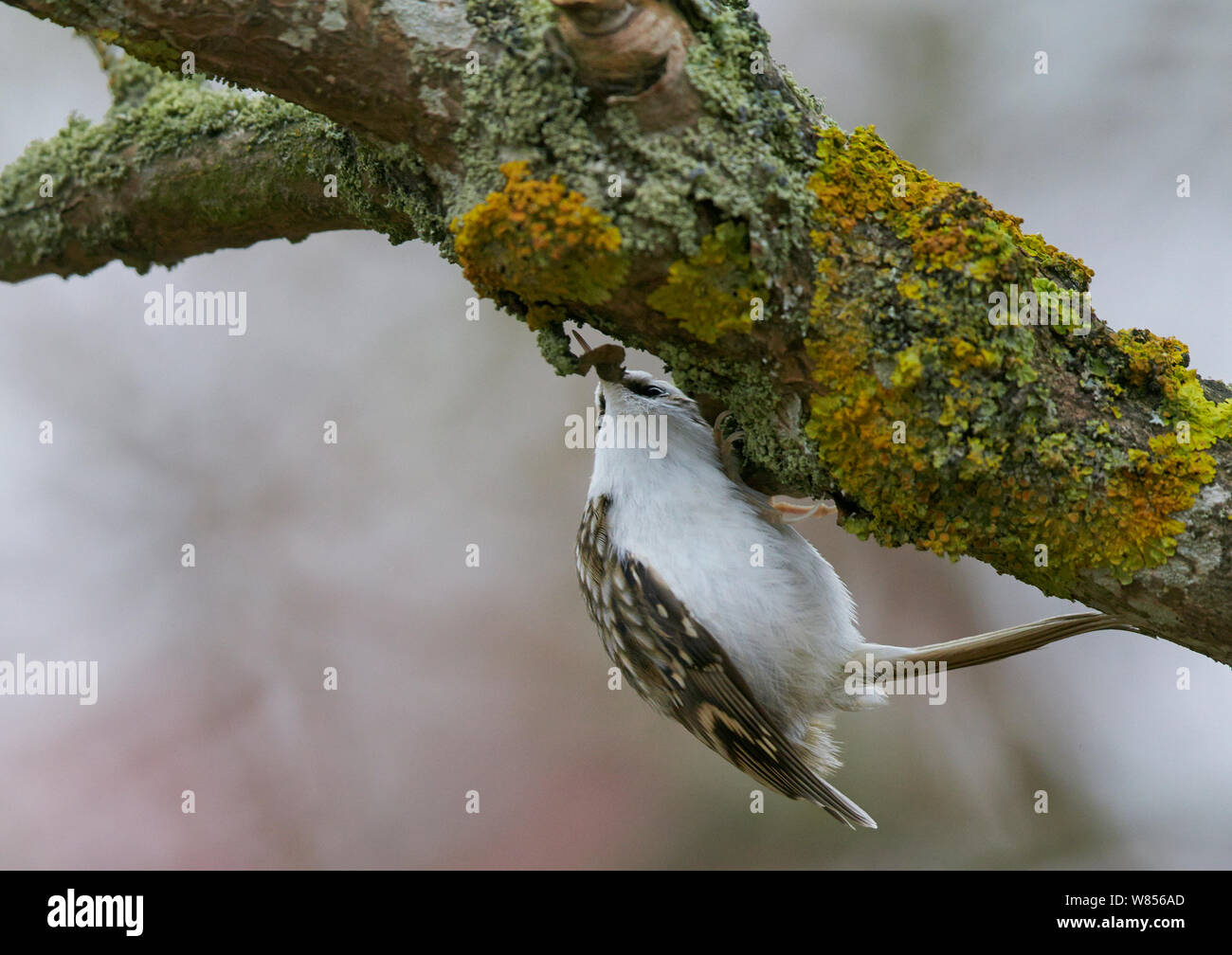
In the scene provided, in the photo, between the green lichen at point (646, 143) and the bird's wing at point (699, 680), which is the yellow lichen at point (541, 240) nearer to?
the green lichen at point (646, 143)

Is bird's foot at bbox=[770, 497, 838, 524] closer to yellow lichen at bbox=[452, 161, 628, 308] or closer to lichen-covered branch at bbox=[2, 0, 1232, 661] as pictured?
lichen-covered branch at bbox=[2, 0, 1232, 661]

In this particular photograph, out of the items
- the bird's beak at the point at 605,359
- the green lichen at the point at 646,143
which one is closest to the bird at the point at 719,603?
the bird's beak at the point at 605,359

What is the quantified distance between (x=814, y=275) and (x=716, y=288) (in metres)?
0.17

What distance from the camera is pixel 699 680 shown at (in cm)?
246

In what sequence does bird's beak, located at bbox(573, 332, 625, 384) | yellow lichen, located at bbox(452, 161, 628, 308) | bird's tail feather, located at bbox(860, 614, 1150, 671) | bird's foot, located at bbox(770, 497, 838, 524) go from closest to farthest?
yellow lichen, located at bbox(452, 161, 628, 308) → bird's beak, located at bbox(573, 332, 625, 384) → bird's tail feather, located at bbox(860, 614, 1150, 671) → bird's foot, located at bbox(770, 497, 838, 524)

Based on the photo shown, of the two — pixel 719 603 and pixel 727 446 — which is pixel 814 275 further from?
pixel 719 603

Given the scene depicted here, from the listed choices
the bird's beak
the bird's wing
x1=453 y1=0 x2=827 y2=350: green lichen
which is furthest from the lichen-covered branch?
the bird's wing

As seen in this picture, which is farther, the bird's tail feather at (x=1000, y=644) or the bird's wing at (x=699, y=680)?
the bird's wing at (x=699, y=680)

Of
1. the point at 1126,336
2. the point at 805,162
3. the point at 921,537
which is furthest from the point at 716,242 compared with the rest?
Result: the point at 1126,336

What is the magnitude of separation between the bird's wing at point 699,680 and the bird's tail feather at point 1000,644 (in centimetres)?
36

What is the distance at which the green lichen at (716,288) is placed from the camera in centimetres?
164

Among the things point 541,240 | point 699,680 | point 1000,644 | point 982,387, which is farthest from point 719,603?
point 541,240

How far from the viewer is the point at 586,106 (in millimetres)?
1612

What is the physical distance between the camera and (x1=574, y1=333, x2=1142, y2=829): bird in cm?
240
